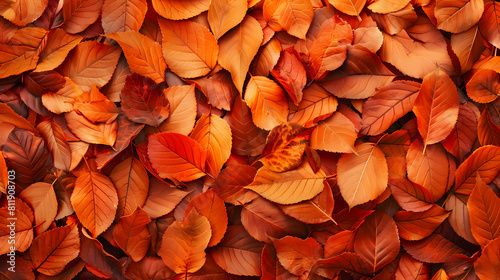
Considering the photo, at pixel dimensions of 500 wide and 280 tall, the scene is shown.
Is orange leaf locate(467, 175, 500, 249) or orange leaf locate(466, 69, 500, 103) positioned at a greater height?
orange leaf locate(466, 69, 500, 103)

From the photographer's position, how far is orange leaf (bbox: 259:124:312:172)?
0.43 meters

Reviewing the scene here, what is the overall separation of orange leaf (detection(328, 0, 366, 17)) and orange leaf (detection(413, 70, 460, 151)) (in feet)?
0.39

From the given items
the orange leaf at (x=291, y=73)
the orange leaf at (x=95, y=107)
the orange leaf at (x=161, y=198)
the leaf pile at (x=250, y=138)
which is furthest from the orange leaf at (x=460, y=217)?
the orange leaf at (x=95, y=107)

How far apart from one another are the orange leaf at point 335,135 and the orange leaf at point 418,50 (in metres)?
0.10

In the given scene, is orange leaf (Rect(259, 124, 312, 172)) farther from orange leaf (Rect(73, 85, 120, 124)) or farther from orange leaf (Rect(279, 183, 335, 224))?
orange leaf (Rect(73, 85, 120, 124))

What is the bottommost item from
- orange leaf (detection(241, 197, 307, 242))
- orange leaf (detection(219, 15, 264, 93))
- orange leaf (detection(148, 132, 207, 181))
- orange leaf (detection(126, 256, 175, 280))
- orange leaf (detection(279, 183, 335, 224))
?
orange leaf (detection(126, 256, 175, 280))

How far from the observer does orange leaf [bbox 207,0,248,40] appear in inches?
17.6

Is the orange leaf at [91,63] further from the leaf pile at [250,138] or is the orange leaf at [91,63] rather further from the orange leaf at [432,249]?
the orange leaf at [432,249]

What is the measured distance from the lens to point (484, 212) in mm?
425

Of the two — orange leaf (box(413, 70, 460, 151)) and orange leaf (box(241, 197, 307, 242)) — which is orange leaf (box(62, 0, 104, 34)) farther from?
orange leaf (box(413, 70, 460, 151))

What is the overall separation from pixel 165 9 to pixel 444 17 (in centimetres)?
35

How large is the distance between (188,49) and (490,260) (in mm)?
446

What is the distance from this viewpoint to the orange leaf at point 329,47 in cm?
44

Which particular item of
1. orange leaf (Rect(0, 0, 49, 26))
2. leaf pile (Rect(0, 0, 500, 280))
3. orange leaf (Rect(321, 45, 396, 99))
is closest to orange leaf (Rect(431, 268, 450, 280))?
leaf pile (Rect(0, 0, 500, 280))
